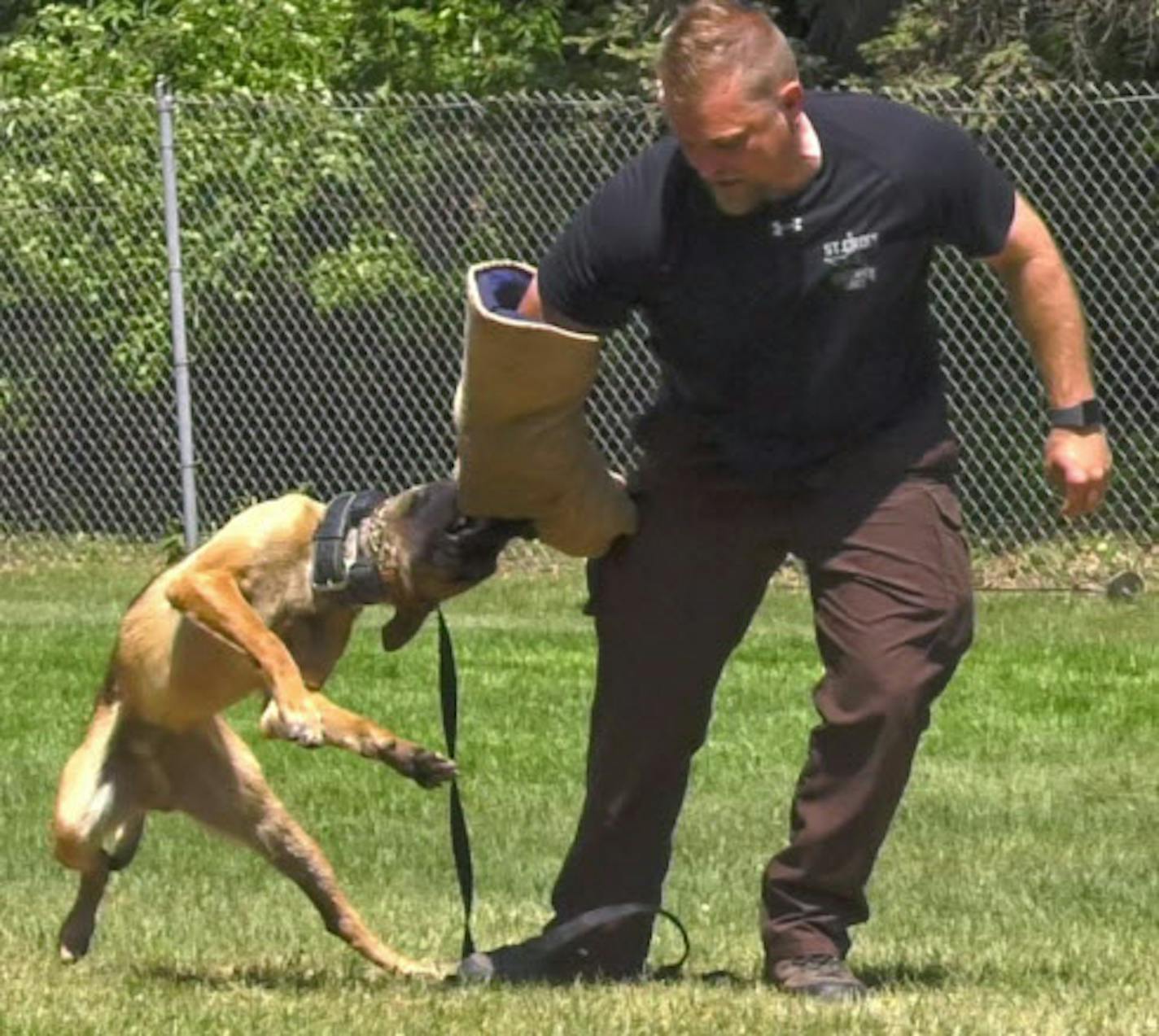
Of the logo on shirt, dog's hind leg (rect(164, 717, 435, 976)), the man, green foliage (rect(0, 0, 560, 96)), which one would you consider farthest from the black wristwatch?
green foliage (rect(0, 0, 560, 96))

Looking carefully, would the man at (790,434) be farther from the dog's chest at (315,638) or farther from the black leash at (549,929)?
the dog's chest at (315,638)

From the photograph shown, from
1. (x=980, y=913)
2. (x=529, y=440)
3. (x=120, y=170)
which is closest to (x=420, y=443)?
(x=120, y=170)

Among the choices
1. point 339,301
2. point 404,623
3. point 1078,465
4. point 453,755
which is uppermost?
point 1078,465

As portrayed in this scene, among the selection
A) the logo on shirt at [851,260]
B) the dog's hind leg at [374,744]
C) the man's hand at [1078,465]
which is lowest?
the dog's hind leg at [374,744]

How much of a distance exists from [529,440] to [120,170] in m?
9.77

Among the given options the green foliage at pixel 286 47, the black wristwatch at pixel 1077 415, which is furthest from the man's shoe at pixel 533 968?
the green foliage at pixel 286 47

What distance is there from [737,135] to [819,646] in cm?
115

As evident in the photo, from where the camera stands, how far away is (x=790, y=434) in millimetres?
5852

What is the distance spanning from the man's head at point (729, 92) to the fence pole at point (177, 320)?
29.6ft

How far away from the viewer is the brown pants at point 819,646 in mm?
5844

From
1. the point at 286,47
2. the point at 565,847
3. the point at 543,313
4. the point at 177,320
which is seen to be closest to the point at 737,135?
the point at 543,313

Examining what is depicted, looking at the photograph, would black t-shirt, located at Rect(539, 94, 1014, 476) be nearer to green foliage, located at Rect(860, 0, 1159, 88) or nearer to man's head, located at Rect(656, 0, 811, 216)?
man's head, located at Rect(656, 0, 811, 216)

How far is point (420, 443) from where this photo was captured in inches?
591

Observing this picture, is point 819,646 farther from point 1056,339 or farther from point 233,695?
point 233,695
